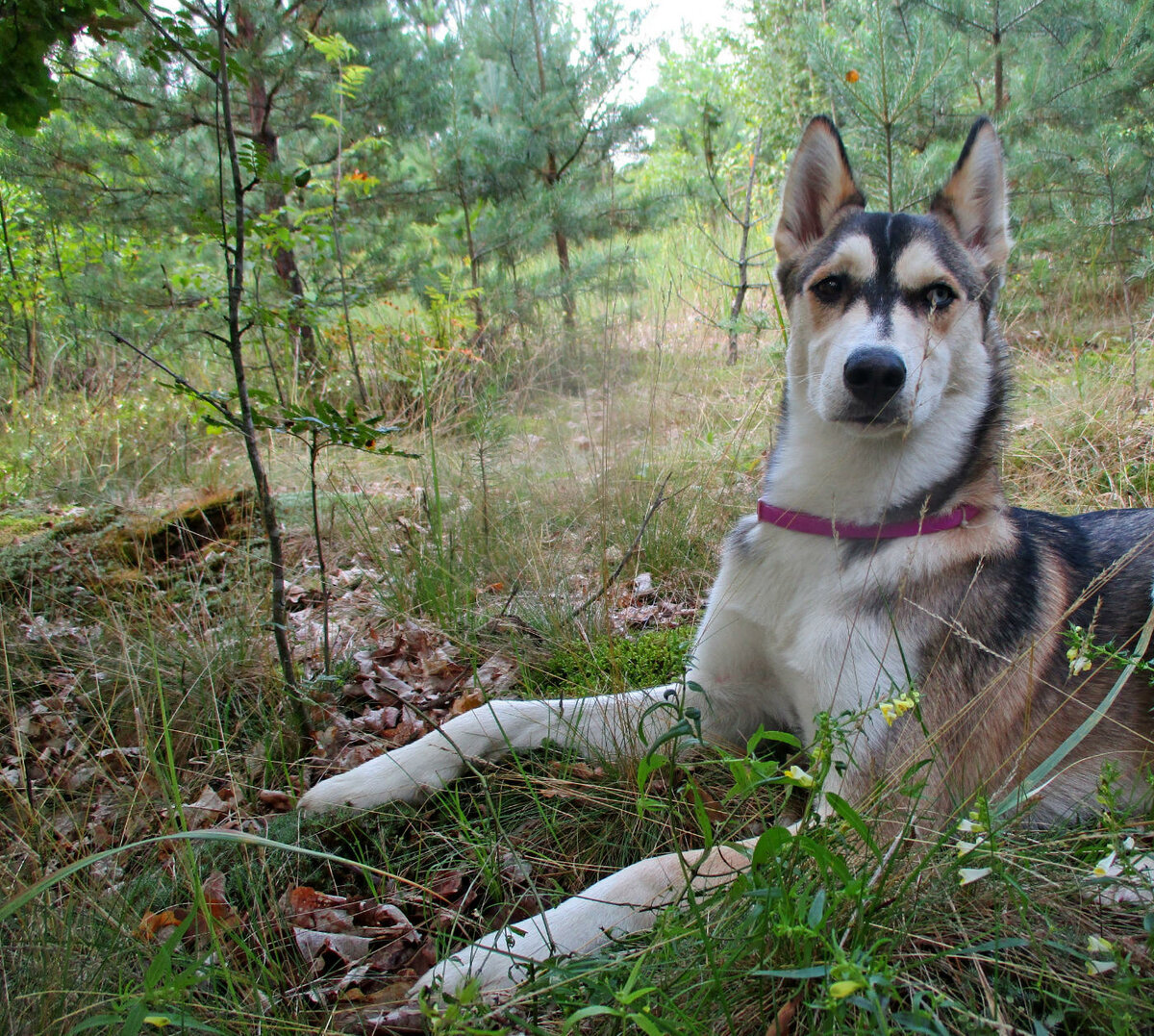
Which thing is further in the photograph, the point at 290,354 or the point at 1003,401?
the point at 290,354

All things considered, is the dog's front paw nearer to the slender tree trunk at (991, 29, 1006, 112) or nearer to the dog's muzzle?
the dog's muzzle

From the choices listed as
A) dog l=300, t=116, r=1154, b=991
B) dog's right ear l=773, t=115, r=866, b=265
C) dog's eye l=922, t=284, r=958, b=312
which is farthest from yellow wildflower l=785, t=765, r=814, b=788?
dog's right ear l=773, t=115, r=866, b=265

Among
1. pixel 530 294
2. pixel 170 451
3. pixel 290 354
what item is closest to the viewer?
pixel 170 451

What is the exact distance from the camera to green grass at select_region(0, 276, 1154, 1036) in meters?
1.19

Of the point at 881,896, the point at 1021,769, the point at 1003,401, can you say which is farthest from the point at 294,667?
the point at 1003,401

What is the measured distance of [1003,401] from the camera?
219 cm

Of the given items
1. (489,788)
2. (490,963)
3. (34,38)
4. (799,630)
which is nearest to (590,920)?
(490,963)

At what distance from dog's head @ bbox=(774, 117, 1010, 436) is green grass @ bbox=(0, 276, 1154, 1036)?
1.04m

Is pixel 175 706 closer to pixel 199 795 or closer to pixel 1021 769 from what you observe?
pixel 199 795

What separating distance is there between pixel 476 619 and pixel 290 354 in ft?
13.6

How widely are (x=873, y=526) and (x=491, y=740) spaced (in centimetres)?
123

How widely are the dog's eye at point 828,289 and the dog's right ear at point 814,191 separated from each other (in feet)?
1.02

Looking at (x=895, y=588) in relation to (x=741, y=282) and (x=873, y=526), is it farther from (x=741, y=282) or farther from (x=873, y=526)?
(x=741, y=282)

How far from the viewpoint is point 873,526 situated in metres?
2.02
